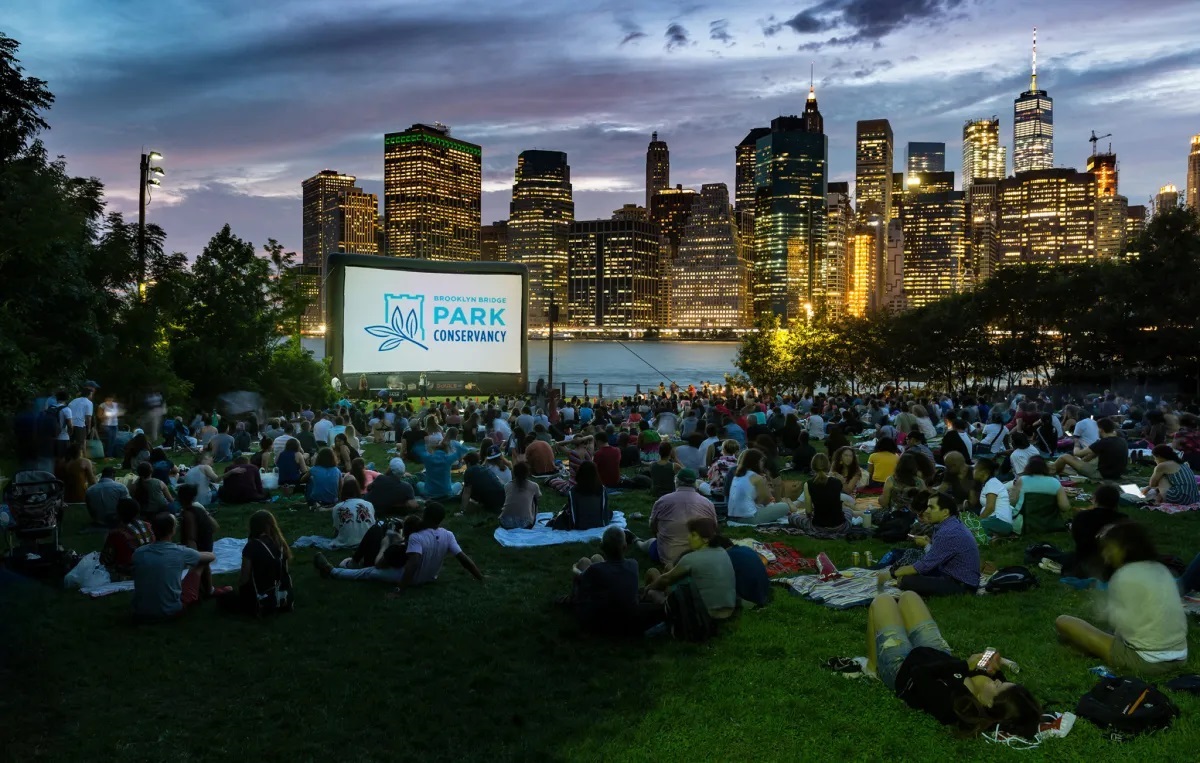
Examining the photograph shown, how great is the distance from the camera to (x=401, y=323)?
28.1 m

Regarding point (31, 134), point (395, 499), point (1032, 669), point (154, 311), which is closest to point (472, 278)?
point (154, 311)

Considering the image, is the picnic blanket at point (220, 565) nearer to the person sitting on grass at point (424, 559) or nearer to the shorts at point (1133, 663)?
the person sitting on grass at point (424, 559)

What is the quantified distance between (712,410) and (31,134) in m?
15.6

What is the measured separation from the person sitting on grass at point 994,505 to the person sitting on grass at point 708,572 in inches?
149

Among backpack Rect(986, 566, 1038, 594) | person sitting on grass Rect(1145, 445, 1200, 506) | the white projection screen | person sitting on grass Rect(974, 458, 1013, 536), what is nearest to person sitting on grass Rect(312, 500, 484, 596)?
backpack Rect(986, 566, 1038, 594)

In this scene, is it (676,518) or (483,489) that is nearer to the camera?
(676,518)

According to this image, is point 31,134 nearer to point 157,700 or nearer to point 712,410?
point 712,410

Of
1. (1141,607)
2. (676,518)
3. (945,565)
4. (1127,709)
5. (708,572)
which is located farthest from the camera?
(676,518)

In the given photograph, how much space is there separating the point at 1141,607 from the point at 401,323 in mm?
25138

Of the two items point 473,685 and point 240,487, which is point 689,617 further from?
point 240,487

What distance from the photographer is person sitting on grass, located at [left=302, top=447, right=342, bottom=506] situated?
35.2ft

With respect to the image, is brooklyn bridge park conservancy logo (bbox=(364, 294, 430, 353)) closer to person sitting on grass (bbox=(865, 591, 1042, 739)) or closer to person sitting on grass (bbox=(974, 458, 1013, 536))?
person sitting on grass (bbox=(974, 458, 1013, 536))

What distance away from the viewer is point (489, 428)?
1716cm

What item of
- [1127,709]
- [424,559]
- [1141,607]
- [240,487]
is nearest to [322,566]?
[424,559]
